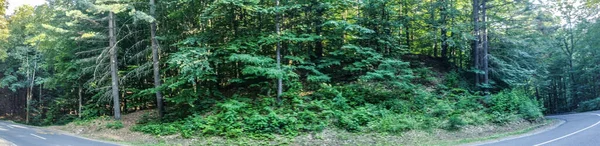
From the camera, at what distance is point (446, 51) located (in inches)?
911

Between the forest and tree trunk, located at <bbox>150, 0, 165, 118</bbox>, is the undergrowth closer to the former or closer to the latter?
the forest

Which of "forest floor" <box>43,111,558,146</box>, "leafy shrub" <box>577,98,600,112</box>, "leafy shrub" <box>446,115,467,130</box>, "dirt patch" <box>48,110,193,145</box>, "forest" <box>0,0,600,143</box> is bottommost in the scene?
"leafy shrub" <box>577,98,600,112</box>

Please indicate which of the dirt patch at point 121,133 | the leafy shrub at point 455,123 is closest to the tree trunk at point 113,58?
the dirt patch at point 121,133

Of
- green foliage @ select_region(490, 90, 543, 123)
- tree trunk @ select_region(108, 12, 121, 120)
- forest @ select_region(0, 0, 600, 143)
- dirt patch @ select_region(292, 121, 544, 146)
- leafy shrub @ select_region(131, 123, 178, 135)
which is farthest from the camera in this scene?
tree trunk @ select_region(108, 12, 121, 120)

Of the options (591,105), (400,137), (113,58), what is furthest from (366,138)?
(591,105)

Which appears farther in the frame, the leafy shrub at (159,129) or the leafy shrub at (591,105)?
the leafy shrub at (591,105)

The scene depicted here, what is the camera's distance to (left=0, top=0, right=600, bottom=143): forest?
13.1 meters

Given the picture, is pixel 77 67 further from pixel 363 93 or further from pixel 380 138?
pixel 380 138

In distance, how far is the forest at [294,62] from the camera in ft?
42.9

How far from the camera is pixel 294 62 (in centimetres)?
1728

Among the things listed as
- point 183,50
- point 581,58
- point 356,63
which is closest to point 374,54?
point 356,63

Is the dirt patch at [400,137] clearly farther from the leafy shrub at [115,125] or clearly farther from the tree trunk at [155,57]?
the leafy shrub at [115,125]

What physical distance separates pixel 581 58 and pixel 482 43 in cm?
1815

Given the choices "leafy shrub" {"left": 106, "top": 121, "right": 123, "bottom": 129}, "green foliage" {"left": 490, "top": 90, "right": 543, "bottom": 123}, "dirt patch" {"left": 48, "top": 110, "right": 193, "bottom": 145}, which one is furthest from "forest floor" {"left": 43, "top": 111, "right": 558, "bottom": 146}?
"leafy shrub" {"left": 106, "top": 121, "right": 123, "bottom": 129}
